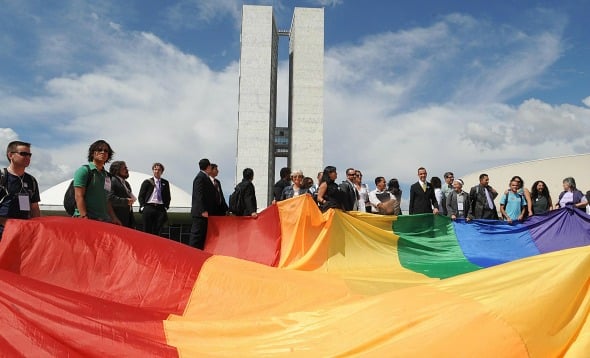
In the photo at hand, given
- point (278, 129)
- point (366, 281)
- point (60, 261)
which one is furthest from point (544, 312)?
point (278, 129)

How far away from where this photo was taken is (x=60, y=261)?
3.38 meters

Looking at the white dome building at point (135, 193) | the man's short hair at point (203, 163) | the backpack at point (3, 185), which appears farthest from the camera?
the white dome building at point (135, 193)

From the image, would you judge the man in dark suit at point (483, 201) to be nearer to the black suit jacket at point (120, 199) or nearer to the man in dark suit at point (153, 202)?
the man in dark suit at point (153, 202)

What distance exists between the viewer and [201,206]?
6.74m

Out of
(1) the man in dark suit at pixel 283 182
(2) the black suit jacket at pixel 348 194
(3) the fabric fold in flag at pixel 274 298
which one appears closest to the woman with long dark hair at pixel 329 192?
(2) the black suit jacket at pixel 348 194

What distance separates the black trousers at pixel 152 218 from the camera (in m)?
7.38

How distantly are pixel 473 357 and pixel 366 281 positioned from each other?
2659mm

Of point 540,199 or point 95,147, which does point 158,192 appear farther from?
point 540,199

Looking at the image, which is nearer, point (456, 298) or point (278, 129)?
point (456, 298)

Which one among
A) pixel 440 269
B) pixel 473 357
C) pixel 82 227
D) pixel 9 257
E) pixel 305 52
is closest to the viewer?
pixel 473 357

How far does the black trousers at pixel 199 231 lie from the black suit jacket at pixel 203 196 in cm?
9

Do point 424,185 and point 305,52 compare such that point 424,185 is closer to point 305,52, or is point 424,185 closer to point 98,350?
point 98,350

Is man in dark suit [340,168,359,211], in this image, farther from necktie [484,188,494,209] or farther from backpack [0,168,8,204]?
backpack [0,168,8,204]

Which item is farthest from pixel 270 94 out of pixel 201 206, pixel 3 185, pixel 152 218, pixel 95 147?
pixel 3 185
